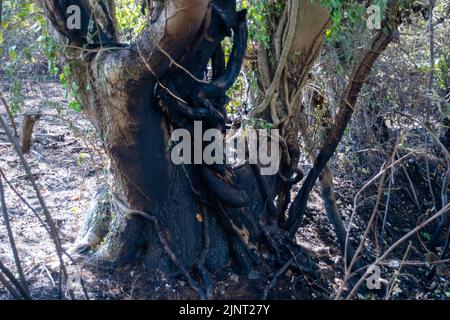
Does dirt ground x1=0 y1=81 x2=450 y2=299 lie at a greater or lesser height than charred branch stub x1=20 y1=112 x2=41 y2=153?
lesser

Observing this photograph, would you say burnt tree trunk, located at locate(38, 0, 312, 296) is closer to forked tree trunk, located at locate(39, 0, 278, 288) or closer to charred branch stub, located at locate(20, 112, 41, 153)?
forked tree trunk, located at locate(39, 0, 278, 288)

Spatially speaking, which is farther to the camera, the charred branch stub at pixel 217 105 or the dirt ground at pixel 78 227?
the dirt ground at pixel 78 227

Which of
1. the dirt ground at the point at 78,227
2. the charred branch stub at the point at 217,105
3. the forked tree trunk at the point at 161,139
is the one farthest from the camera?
the dirt ground at the point at 78,227

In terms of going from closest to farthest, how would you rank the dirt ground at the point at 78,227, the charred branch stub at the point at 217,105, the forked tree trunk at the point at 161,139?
1. the forked tree trunk at the point at 161,139
2. the charred branch stub at the point at 217,105
3. the dirt ground at the point at 78,227

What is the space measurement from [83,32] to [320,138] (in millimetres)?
2833

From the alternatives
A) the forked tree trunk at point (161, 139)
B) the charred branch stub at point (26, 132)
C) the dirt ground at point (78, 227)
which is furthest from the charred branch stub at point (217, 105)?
the charred branch stub at point (26, 132)

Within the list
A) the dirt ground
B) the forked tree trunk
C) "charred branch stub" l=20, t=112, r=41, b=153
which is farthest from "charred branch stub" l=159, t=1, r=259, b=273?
"charred branch stub" l=20, t=112, r=41, b=153

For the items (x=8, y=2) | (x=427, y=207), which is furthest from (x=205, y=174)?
(x=427, y=207)

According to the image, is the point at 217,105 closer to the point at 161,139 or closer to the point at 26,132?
the point at 161,139

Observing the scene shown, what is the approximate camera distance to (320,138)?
5.84 metres

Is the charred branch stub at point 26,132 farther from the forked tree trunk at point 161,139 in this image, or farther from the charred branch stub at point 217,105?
the charred branch stub at point 217,105

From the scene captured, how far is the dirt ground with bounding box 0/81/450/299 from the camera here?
4.13 m

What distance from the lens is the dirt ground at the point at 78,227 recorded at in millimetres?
4133
